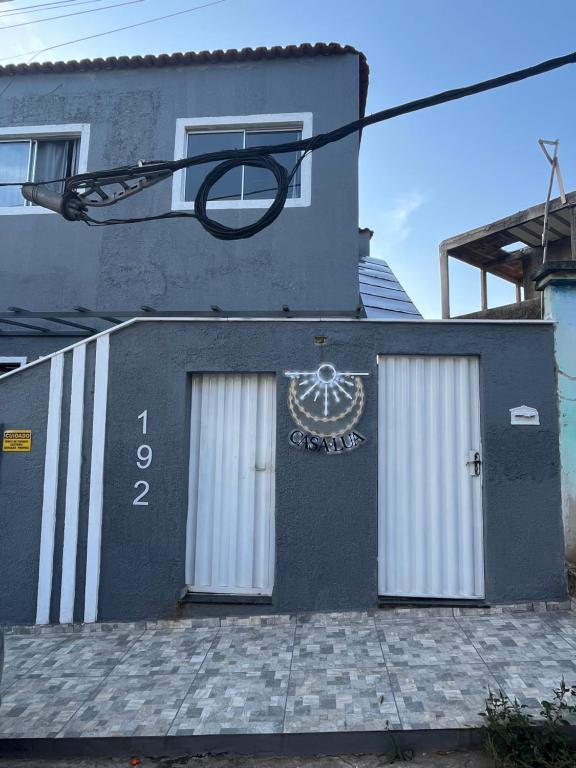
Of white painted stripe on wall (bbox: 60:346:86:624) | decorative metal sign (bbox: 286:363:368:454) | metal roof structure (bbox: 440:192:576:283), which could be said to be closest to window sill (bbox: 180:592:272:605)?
white painted stripe on wall (bbox: 60:346:86:624)

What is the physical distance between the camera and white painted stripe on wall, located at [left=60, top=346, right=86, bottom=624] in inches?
191

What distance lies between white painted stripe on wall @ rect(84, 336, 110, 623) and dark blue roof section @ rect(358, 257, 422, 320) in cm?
422

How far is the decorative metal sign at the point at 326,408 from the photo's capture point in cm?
490

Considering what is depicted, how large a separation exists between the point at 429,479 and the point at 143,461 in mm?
2670

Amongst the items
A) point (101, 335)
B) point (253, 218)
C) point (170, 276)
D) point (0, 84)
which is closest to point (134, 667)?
point (101, 335)

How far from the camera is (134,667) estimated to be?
159 inches

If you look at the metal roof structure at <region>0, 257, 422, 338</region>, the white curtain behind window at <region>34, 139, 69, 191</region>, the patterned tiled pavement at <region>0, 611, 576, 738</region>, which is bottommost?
the patterned tiled pavement at <region>0, 611, 576, 738</region>

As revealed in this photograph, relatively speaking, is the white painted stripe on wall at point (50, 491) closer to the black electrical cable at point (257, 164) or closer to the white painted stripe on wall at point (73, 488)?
the white painted stripe on wall at point (73, 488)

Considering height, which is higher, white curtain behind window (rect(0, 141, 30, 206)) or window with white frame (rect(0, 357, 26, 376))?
white curtain behind window (rect(0, 141, 30, 206))

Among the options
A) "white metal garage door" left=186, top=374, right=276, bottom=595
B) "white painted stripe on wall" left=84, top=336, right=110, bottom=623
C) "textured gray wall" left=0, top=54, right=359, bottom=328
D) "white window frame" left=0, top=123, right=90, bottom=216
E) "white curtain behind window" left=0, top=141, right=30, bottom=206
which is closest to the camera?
"white painted stripe on wall" left=84, top=336, right=110, bottom=623

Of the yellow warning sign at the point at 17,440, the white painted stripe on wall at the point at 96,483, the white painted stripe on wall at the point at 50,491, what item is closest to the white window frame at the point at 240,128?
the white painted stripe on wall at the point at 96,483

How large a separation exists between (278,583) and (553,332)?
3.42 metres

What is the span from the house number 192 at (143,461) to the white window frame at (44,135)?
365 cm

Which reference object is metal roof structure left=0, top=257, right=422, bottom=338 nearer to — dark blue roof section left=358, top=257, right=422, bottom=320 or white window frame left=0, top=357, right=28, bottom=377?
white window frame left=0, top=357, right=28, bottom=377
